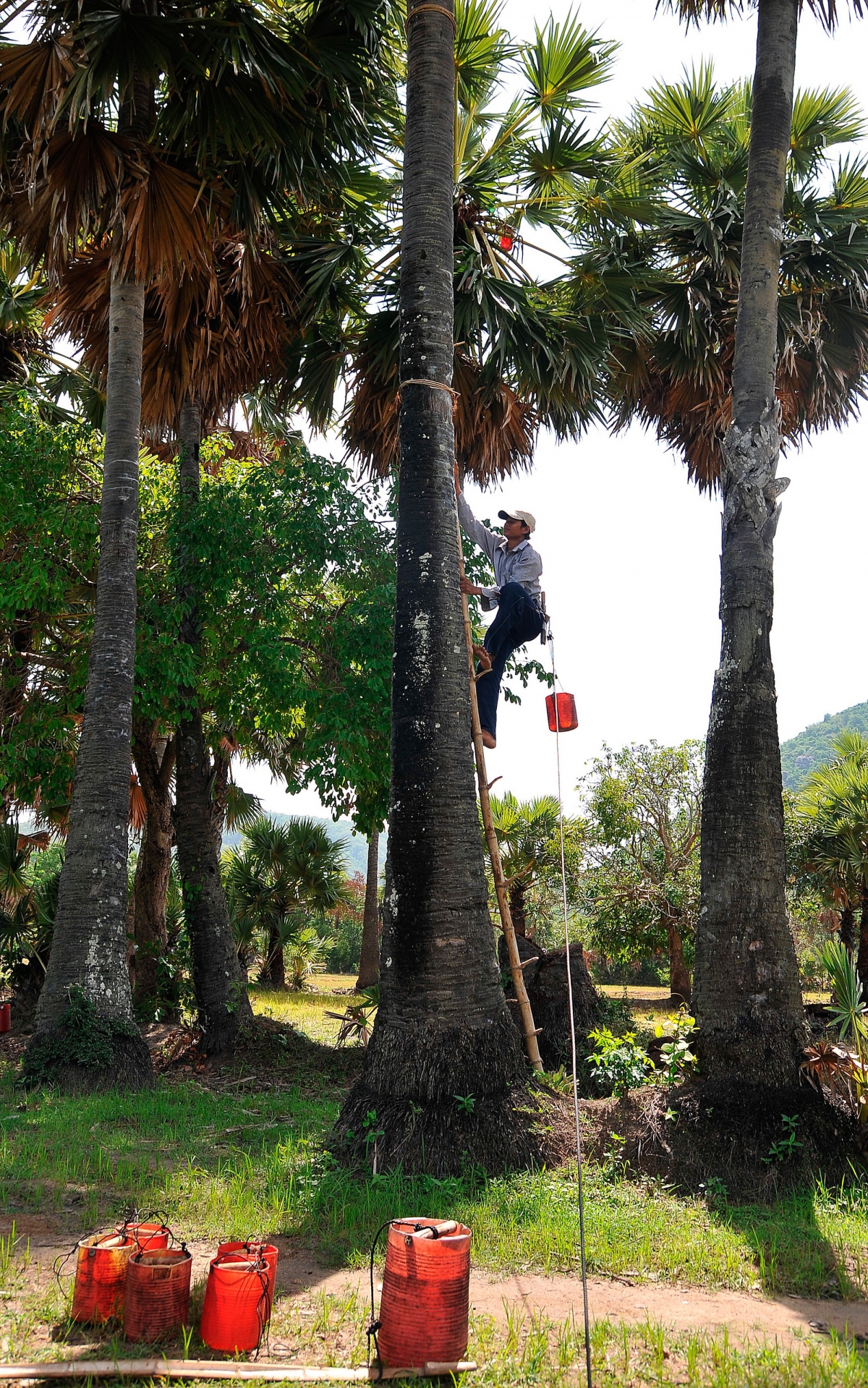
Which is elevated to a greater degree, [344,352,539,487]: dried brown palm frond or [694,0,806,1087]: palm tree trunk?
[344,352,539,487]: dried brown palm frond

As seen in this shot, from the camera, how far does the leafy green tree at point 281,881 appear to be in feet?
73.3

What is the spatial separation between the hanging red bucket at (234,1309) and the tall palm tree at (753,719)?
12.4 feet

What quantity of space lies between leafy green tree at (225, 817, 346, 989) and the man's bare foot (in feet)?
49.6

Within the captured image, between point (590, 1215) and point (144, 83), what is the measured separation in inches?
398

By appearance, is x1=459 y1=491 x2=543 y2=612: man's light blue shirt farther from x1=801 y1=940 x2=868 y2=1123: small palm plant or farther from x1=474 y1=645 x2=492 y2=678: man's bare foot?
x1=801 y1=940 x2=868 y2=1123: small palm plant

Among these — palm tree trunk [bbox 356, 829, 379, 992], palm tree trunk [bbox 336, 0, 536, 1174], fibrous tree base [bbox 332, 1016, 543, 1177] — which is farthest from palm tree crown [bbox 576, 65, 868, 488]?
palm tree trunk [bbox 356, 829, 379, 992]

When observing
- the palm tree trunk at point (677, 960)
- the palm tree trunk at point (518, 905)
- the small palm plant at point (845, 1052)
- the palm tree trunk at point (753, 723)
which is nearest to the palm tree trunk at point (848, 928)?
the palm tree trunk at point (677, 960)

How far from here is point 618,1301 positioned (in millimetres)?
4258

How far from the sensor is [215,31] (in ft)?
27.8

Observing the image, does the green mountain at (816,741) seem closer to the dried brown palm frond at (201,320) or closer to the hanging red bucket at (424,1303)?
the dried brown palm frond at (201,320)

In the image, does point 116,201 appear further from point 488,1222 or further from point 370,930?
point 370,930

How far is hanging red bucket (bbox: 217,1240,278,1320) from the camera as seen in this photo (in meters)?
3.86

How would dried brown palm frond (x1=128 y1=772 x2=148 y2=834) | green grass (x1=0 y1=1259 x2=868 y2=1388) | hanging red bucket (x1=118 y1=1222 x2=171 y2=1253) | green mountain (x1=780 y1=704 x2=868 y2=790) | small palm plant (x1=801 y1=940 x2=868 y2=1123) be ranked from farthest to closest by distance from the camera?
green mountain (x1=780 y1=704 x2=868 y2=790) < dried brown palm frond (x1=128 y1=772 x2=148 y2=834) < small palm plant (x1=801 y1=940 x2=868 y2=1123) < hanging red bucket (x1=118 y1=1222 x2=171 y2=1253) < green grass (x1=0 y1=1259 x2=868 y2=1388)

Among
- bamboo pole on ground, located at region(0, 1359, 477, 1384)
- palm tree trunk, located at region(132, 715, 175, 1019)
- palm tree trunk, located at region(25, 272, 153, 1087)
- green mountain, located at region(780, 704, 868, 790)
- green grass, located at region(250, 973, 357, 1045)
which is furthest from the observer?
green mountain, located at region(780, 704, 868, 790)
